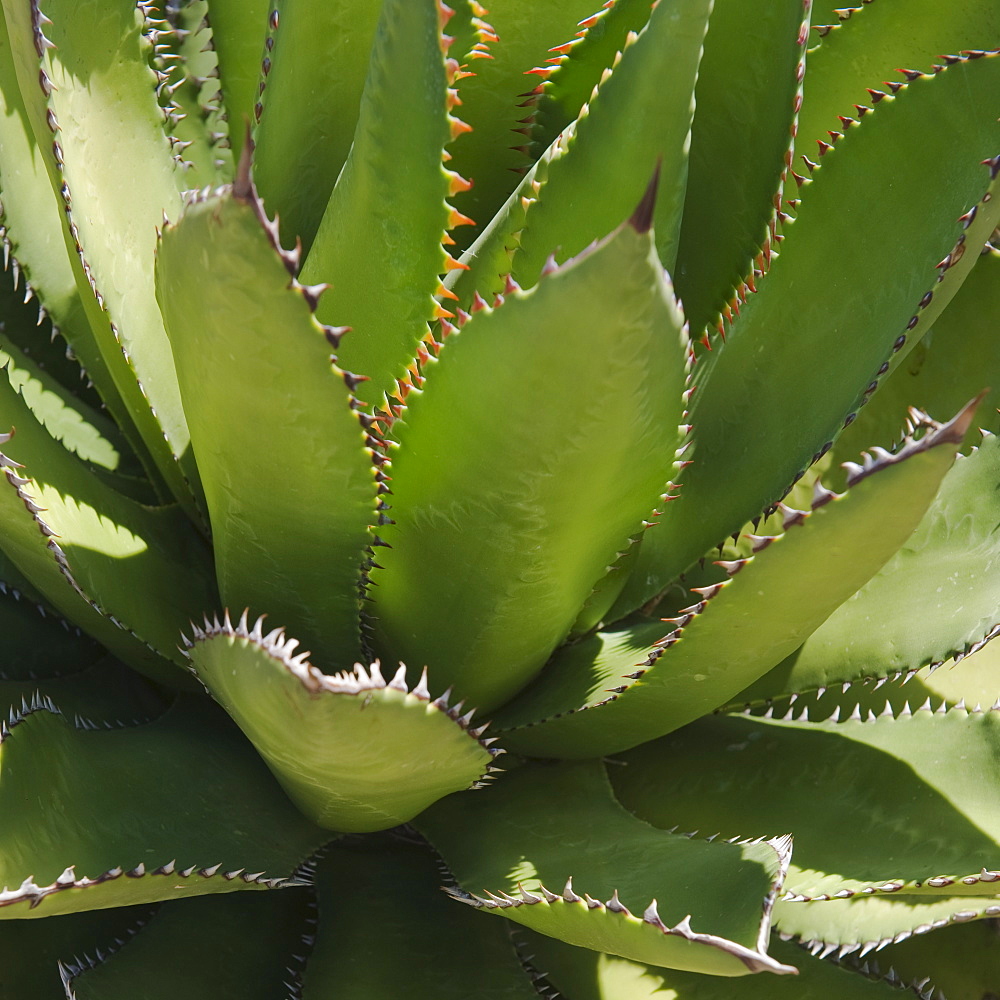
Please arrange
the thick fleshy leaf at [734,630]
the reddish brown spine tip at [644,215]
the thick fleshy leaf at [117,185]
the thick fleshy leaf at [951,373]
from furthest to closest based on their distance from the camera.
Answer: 1. the thick fleshy leaf at [951,373]
2. the thick fleshy leaf at [117,185]
3. the thick fleshy leaf at [734,630]
4. the reddish brown spine tip at [644,215]

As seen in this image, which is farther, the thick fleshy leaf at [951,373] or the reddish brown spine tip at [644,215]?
the thick fleshy leaf at [951,373]

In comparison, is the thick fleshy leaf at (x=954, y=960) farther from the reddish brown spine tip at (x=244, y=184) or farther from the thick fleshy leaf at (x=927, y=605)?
the reddish brown spine tip at (x=244, y=184)

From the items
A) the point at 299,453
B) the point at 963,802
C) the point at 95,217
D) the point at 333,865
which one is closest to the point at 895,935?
the point at 963,802

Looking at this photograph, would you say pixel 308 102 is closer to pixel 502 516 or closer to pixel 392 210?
pixel 392 210

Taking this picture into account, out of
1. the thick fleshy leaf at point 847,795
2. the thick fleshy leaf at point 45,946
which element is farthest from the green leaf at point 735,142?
the thick fleshy leaf at point 45,946

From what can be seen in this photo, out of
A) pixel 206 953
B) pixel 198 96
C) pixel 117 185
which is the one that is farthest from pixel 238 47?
pixel 206 953

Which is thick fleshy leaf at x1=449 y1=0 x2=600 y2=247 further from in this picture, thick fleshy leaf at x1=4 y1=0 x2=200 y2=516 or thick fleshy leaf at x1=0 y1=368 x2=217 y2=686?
thick fleshy leaf at x1=0 y1=368 x2=217 y2=686

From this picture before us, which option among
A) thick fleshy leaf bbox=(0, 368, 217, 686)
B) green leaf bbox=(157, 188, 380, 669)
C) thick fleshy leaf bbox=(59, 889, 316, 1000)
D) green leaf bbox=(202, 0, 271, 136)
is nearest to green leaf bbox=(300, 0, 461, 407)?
green leaf bbox=(157, 188, 380, 669)
